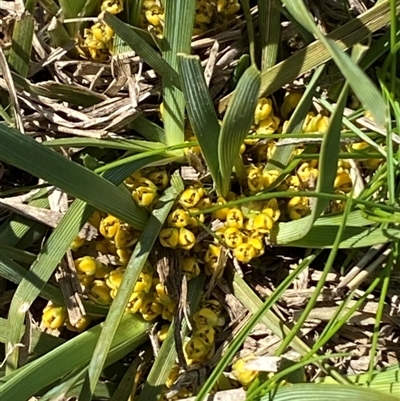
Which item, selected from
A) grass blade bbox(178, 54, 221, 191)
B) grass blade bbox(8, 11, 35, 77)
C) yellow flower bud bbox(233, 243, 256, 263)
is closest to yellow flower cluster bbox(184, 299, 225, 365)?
yellow flower bud bbox(233, 243, 256, 263)

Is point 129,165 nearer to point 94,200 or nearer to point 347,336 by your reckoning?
point 94,200

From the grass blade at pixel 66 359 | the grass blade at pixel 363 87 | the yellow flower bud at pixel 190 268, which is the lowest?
the grass blade at pixel 66 359

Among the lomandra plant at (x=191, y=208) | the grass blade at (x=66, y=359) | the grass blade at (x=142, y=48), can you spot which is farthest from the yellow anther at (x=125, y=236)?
the grass blade at (x=142, y=48)

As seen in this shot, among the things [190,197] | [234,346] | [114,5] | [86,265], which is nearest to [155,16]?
[114,5]

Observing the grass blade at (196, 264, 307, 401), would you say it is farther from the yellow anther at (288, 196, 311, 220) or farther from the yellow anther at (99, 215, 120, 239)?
the yellow anther at (99, 215, 120, 239)

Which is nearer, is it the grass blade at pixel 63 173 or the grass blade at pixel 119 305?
the grass blade at pixel 63 173

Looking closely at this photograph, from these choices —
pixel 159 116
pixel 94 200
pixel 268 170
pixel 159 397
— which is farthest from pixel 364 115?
pixel 159 397

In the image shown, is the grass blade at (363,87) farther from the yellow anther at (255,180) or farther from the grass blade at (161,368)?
the grass blade at (161,368)
